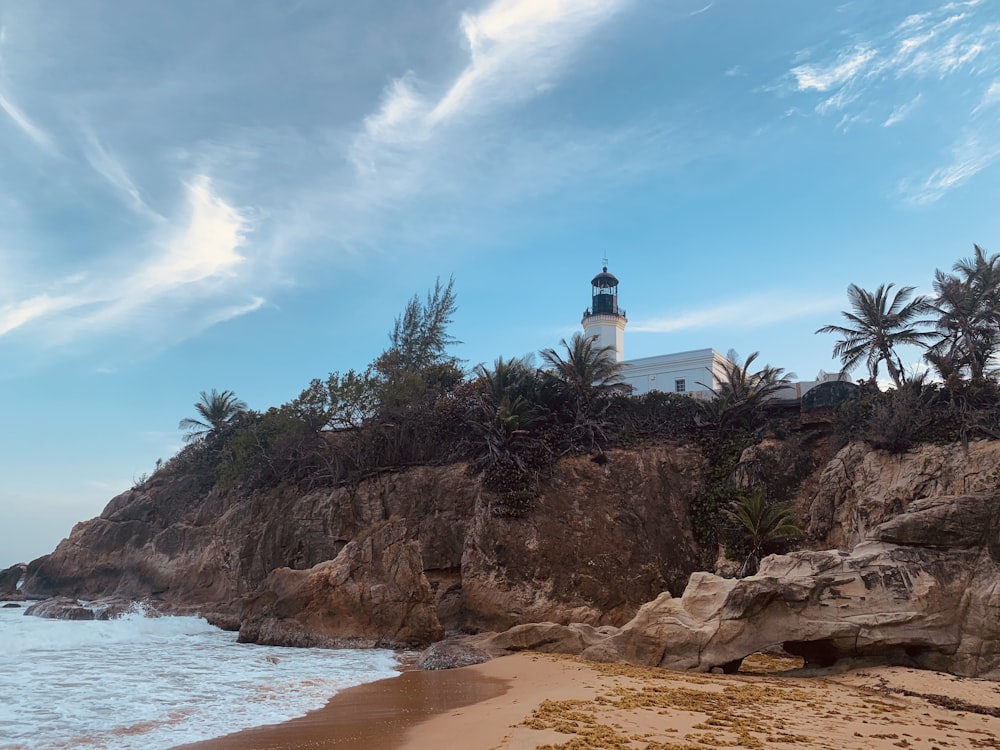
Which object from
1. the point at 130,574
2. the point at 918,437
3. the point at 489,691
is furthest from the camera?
the point at 130,574

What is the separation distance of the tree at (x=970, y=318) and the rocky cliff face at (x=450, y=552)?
9.23m

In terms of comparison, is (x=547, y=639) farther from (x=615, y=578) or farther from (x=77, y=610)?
(x=77, y=610)

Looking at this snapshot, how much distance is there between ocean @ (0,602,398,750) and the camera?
8.60 metres

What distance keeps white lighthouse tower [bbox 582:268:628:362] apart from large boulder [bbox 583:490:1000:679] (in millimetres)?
29178

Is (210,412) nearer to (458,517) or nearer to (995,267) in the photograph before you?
(458,517)

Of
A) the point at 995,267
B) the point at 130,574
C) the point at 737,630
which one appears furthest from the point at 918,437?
the point at 130,574

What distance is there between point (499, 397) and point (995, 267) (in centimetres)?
1821

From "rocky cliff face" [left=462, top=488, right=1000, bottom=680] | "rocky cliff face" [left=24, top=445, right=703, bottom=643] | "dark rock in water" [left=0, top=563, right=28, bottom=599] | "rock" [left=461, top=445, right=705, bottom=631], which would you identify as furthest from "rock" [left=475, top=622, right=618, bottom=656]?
"dark rock in water" [left=0, top=563, right=28, bottom=599]

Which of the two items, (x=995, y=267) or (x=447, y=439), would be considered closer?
(x=995, y=267)

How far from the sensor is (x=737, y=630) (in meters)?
13.0

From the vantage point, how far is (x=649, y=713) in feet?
28.2

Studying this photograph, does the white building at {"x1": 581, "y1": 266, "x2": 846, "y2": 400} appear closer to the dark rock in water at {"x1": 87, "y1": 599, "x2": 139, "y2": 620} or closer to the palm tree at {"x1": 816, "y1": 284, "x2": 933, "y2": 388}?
the palm tree at {"x1": 816, "y1": 284, "x2": 933, "y2": 388}

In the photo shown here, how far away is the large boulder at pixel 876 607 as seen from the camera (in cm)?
1251

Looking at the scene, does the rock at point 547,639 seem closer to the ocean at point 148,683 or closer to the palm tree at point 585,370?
the ocean at point 148,683
